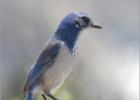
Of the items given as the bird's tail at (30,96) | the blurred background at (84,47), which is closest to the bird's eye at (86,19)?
the bird's tail at (30,96)

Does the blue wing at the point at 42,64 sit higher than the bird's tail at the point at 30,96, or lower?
higher

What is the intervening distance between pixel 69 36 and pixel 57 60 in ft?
0.25

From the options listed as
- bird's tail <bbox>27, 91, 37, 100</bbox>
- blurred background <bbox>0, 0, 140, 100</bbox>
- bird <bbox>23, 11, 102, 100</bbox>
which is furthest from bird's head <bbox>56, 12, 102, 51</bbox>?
blurred background <bbox>0, 0, 140, 100</bbox>

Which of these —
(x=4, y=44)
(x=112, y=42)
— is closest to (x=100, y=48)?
(x=112, y=42)

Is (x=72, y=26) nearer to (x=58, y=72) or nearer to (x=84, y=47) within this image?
(x=58, y=72)

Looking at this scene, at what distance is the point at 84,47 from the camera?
1.87 meters

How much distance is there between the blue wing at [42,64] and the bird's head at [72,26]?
1.3 inches

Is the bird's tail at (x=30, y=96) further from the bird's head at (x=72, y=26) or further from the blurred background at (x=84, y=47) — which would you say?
the blurred background at (x=84, y=47)

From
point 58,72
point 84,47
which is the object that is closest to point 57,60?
point 58,72

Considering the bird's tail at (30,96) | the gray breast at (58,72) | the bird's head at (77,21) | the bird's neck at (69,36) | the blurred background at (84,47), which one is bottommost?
the bird's tail at (30,96)

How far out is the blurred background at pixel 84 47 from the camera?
5.53 ft

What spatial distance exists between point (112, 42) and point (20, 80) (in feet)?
1.62

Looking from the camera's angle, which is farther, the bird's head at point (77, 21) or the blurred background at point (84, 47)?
the blurred background at point (84, 47)

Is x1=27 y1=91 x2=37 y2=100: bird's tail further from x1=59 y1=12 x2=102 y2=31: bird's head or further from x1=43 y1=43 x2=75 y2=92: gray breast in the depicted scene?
x1=59 y1=12 x2=102 y2=31: bird's head
